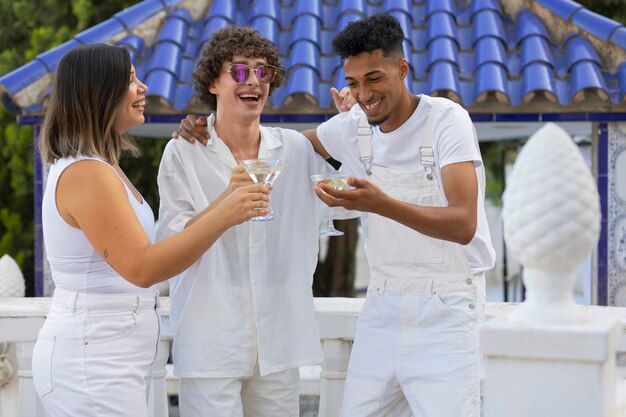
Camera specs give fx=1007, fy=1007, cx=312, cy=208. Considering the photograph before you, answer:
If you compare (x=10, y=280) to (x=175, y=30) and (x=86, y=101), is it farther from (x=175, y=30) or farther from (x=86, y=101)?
(x=175, y=30)

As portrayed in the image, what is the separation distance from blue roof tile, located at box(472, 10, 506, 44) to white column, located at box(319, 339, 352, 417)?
3.90 metres

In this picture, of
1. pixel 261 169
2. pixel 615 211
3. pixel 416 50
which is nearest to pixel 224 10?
pixel 416 50

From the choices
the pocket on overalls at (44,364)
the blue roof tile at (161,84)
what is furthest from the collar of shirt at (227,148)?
the blue roof tile at (161,84)

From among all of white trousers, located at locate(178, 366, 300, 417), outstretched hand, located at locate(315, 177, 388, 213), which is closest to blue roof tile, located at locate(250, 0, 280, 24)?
white trousers, located at locate(178, 366, 300, 417)

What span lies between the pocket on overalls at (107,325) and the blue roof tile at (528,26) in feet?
16.7

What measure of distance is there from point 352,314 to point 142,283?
1.41m

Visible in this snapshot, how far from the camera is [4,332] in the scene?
4.39 m

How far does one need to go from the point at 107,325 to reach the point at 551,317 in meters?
1.60

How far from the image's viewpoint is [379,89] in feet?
→ 12.3

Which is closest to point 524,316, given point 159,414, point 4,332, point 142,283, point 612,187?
point 142,283

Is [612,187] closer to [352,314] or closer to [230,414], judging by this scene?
[352,314]

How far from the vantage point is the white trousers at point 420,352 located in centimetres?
360

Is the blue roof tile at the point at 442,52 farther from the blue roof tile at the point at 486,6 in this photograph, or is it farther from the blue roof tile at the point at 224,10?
the blue roof tile at the point at 224,10

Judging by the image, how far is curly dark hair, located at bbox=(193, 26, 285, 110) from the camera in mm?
3979
